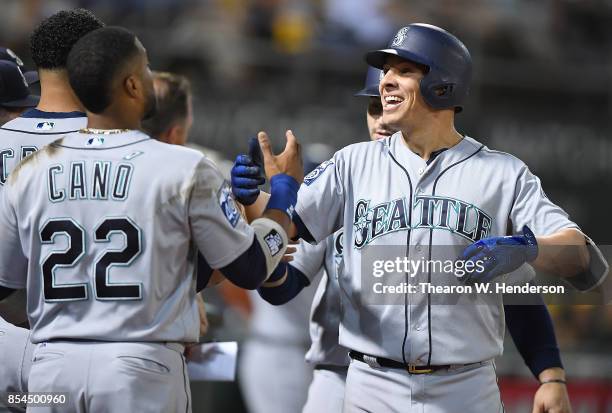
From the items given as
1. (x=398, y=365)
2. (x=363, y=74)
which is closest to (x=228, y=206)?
(x=398, y=365)

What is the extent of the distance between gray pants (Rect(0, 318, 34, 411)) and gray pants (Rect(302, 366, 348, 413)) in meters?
1.27

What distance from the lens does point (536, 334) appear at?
4.18m

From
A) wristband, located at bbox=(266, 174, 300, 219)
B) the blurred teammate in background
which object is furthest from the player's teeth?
the blurred teammate in background

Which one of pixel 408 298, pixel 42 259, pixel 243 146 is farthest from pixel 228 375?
pixel 243 146

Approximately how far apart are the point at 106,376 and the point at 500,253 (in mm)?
1343

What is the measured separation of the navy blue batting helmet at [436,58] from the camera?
3.79 m

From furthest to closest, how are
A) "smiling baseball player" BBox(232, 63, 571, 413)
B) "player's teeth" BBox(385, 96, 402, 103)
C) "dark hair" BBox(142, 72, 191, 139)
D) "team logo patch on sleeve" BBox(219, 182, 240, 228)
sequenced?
"dark hair" BBox(142, 72, 191, 139) → "smiling baseball player" BBox(232, 63, 571, 413) → "player's teeth" BBox(385, 96, 402, 103) → "team logo patch on sleeve" BBox(219, 182, 240, 228)

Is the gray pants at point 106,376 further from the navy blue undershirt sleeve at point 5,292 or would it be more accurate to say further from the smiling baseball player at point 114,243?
the navy blue undershirt sleeve at point 5,292

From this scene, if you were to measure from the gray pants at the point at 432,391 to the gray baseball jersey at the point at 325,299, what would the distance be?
25.7 inches

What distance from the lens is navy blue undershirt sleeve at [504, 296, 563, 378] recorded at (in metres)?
4.14

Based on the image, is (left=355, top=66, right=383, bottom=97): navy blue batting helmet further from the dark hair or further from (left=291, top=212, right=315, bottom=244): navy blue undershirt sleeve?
the dark hair

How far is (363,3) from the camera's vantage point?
11.1 meters

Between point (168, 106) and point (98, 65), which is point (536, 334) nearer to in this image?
point (98, 65)

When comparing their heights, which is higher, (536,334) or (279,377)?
(536,334)
